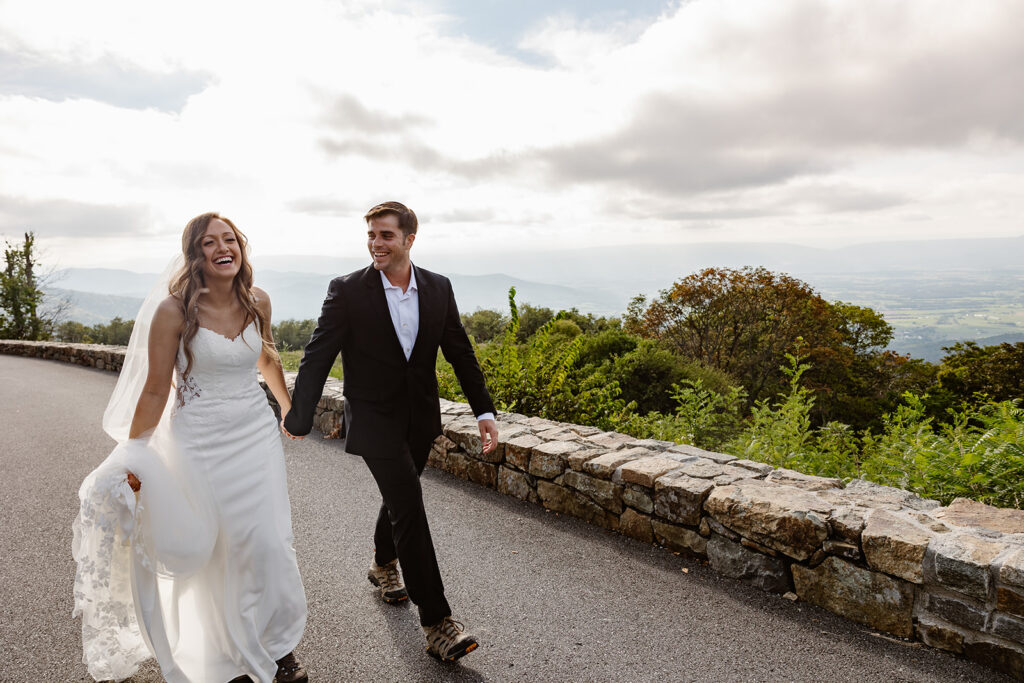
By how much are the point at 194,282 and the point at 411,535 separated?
1551 millimetres

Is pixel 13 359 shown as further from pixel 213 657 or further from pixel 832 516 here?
pixel 832 516

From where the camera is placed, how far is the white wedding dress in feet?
8.52

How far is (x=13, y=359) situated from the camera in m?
16.4

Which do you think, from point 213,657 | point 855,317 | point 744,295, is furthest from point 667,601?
point 855,317

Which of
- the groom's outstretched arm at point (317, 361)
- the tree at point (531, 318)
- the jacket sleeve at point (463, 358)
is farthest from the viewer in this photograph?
the tree at point (531, 318)

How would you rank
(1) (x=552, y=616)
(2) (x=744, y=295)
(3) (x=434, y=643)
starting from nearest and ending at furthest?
(3) (x=434, y=643) < (1) (x=552, y=616) < (2) (x=744, y=295)

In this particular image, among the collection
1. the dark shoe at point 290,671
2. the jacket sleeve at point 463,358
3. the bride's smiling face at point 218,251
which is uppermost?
the bride's smiling face at point 218,251

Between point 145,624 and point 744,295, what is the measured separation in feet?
74.3

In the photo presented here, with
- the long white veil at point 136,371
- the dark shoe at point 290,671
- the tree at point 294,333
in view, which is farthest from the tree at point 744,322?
the tree at point 294,333

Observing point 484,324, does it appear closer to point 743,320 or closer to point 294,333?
point 743,320

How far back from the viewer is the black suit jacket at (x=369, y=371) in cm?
303

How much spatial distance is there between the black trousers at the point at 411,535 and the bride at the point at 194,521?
0.48m

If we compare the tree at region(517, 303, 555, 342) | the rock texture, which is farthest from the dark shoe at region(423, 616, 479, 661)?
the tree at region(517, 303, 555, 342)

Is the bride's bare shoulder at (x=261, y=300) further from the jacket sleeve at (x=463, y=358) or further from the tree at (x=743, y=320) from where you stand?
the tree at (x=743, y=320)
